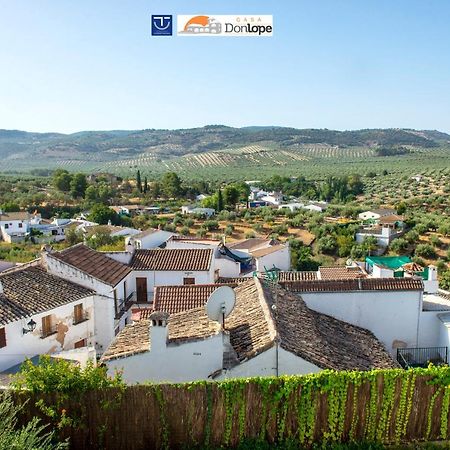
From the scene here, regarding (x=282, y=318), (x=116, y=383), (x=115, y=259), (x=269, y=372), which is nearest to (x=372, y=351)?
(x=282, y=318)

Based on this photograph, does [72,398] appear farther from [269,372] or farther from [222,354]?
[269,372]

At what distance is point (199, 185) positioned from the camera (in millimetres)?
100062

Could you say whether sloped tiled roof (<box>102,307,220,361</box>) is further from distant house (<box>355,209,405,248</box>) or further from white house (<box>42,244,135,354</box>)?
distant house (<box>355,209,405,248</box>)

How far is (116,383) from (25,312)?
7.94 metres

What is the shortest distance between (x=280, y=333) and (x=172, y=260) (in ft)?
42.8

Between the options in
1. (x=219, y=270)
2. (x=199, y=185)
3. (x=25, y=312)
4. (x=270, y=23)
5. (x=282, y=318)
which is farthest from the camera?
(x=199, y=185)

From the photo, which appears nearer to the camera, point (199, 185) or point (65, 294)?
point (65, 294)

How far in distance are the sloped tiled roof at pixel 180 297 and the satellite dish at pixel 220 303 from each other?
4219 mm

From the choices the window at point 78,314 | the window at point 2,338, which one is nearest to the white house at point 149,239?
the window at point 78,314

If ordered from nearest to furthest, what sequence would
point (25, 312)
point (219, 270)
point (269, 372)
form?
point (269, 372) < point (25, 312) < point (219, 270)

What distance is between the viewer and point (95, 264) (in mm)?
21219

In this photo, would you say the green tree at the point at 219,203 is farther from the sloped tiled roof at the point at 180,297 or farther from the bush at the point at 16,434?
the bush at the point at 16,434

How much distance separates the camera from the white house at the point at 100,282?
19172 mm

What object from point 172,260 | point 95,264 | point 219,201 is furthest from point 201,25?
point 219,201
